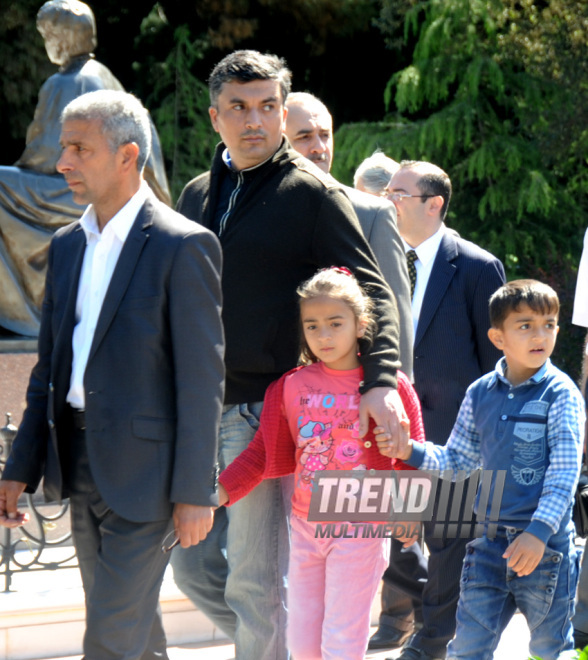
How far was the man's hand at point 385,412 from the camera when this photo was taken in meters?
3.32

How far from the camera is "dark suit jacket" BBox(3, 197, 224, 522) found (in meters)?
3.00

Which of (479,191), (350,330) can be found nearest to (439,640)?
(350,330)

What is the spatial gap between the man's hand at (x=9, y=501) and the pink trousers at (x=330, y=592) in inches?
35.2

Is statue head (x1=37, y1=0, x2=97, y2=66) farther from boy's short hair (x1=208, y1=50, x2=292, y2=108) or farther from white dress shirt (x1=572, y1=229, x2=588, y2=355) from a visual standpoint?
white dress shirt (x1=572, y1=229, x2=588, y2=355)

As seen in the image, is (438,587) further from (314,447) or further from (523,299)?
(523,299)

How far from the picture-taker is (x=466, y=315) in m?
4.84

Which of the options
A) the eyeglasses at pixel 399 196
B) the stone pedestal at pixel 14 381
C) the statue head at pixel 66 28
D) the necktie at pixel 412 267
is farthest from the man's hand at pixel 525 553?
the statue head at pixel 66 28

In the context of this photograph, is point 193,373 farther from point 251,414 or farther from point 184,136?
point 184,136

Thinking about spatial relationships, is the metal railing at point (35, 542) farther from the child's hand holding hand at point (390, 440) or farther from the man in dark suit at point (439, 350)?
the child's hand holding hand at point (390, 440)

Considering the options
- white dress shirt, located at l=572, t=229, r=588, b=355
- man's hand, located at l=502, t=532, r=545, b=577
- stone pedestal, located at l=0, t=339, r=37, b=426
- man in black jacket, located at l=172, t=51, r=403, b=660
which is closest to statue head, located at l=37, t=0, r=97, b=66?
stone pedestal, located at l=0, t=339, r=37, b=426

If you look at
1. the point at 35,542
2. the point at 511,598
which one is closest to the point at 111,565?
the point at 511,598

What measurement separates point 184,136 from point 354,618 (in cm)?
1211

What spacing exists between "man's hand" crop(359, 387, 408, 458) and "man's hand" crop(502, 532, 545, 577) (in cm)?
45

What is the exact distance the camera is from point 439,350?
480 cm
